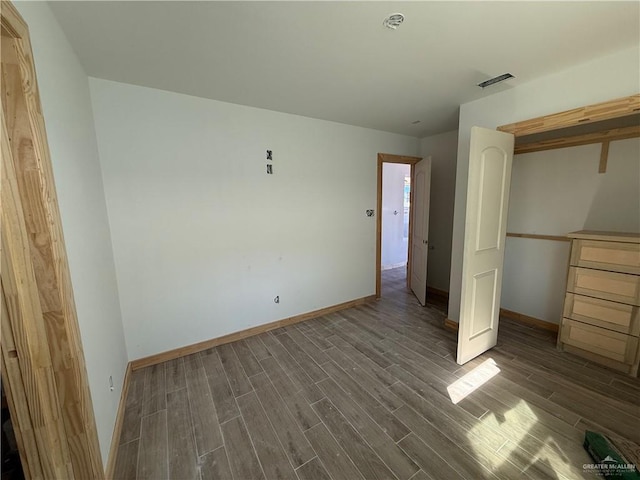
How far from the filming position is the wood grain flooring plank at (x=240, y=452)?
A: 142 cm

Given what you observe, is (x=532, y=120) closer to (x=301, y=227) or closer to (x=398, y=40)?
(x=398, y=40)

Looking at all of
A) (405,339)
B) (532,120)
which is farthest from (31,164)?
(532,120)

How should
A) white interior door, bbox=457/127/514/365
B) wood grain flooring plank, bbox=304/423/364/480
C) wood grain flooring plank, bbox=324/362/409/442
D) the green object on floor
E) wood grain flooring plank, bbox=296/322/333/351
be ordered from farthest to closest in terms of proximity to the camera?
wood grain flooring plank, bbox=296/322/333/351 → white interior door, bbox=457/127/514/365 → wood grain flooring plank, bbox=324/362/409/442 → wood grain flooring plank, bbox=304/423/364/480 → the green object on floor

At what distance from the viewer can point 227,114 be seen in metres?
2.51

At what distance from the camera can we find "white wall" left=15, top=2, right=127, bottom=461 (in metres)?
1.19

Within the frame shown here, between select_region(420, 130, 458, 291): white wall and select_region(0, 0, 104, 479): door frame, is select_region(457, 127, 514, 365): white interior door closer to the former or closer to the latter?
select_region(420, 130, 458, 291): white wall

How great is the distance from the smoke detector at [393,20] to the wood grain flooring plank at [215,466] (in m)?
2.63

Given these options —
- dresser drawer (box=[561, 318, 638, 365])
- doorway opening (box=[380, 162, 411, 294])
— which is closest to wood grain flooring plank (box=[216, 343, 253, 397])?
dresser drawer (box=[561, 318, 638, 365])

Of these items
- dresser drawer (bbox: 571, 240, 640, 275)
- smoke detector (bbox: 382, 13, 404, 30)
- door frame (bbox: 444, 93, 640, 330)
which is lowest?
dresser drawer (bbox: 571, 240, 640, 275)

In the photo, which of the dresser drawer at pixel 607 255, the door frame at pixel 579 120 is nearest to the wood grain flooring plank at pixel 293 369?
the dresser drawer at pixel 607 255

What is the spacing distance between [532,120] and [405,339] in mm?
2359

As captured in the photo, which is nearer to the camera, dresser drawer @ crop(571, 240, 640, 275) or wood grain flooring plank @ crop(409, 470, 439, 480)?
wood grain flooring plank @ crop(409, 470, 439, 480)

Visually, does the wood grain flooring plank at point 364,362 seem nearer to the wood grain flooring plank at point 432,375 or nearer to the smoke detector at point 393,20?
the wood grain flooring plank at point 432,375

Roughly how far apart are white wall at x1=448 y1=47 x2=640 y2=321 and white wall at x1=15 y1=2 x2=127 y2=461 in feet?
9.85
